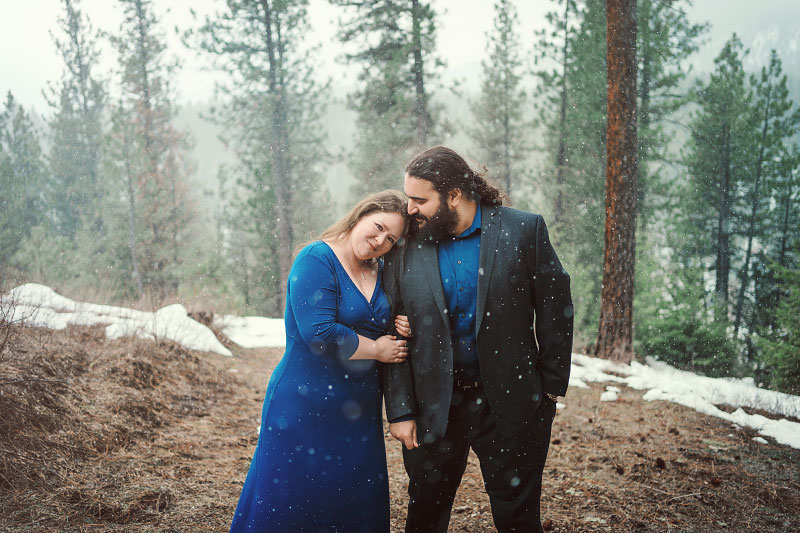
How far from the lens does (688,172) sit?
18.5 m

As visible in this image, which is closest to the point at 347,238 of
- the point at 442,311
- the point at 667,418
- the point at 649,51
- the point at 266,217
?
the point at 442,311

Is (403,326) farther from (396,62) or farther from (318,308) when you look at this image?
(396,62)

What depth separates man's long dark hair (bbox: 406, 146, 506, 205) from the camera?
85.7 inches

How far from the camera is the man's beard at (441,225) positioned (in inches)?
86.6

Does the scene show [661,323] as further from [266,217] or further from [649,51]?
[266,217]

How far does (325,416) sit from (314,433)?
3.5 inches

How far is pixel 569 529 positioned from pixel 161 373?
4.64 m

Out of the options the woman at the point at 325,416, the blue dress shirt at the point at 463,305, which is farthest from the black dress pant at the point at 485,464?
the woman at the point at 325,416

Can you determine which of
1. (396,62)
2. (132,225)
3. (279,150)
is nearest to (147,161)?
(132,225)

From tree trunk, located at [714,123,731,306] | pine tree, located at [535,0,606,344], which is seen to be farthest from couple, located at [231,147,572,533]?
tree trunk, located at [714,123,731,306]

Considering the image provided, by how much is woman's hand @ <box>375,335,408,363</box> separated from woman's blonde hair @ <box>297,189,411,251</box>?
0.51m

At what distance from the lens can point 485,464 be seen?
87.8 inches

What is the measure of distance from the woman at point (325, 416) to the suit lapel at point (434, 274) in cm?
16

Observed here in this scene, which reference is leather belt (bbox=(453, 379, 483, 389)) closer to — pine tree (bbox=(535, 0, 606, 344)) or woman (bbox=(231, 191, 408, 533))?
woman (bbox=(231, 191, 408, 533))
